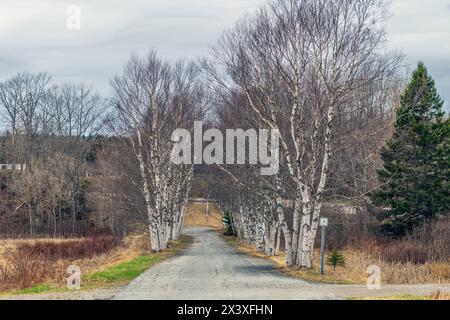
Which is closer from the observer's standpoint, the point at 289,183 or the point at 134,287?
the point at 134,287

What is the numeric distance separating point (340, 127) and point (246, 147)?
8.87 metres

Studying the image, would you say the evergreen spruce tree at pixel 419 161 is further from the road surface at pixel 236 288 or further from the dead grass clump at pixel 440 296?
the dead grass clump at pixel 440 296

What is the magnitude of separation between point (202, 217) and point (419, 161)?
72.3 meters

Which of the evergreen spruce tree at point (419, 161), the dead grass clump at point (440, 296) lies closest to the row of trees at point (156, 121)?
the evergreen spruce tree at point (419, 161)

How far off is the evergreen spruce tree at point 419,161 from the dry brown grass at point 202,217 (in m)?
64.6

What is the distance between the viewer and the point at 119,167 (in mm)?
55156

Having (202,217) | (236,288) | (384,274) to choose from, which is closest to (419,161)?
(384,274)

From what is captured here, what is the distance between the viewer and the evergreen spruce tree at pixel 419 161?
43250mm

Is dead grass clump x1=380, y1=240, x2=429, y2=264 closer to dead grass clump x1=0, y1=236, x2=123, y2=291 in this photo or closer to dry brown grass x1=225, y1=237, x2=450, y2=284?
dry brown grass x1=225, y1=237, x2=450, y2=284

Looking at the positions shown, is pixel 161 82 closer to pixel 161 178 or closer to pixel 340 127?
pixel 161 178

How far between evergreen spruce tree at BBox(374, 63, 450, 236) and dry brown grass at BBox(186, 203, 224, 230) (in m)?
64.6

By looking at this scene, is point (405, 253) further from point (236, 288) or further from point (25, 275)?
point (25, 275)

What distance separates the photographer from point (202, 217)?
374ft
